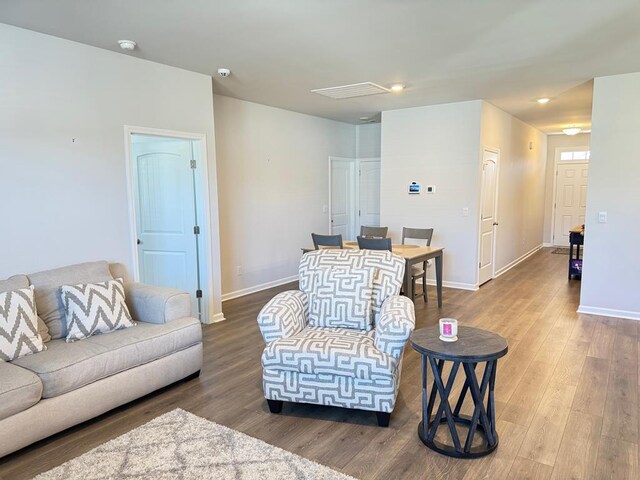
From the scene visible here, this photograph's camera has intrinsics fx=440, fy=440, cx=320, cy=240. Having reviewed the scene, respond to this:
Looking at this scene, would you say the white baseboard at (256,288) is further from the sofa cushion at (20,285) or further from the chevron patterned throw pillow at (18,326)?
the chevron patterned throw pillow at (18,326)

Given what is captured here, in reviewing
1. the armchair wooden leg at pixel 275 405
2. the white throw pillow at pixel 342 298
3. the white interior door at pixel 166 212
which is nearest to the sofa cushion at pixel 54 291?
the white interior door at pixel 166 212

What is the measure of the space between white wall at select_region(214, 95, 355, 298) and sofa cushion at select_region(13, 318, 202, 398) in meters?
2.51

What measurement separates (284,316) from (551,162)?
9.53m

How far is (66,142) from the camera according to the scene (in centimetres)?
344

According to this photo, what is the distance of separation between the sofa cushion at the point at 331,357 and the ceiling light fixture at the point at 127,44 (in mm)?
2608

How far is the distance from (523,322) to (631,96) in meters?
2.62

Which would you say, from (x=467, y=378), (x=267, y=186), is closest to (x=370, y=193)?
(x=267, y=186)

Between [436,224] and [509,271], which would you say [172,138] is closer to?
[436,224]

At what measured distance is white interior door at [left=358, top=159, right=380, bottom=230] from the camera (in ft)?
26.1

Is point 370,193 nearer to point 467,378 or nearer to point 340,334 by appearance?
point 340,334

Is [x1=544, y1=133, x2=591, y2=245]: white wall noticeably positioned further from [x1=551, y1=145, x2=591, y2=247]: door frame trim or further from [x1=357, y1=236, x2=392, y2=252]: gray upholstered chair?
[x1=357, y1=236, x2=392, y2=252]: gray upholstered chair

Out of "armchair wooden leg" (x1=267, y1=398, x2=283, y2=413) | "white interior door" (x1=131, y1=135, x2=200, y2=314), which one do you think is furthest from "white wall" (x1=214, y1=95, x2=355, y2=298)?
"armchair wooden leg" (x1=267, y1=398, x2=283, y2=413)

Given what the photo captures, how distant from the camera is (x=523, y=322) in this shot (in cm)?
472

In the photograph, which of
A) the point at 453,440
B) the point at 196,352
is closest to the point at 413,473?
the point at 453,440
